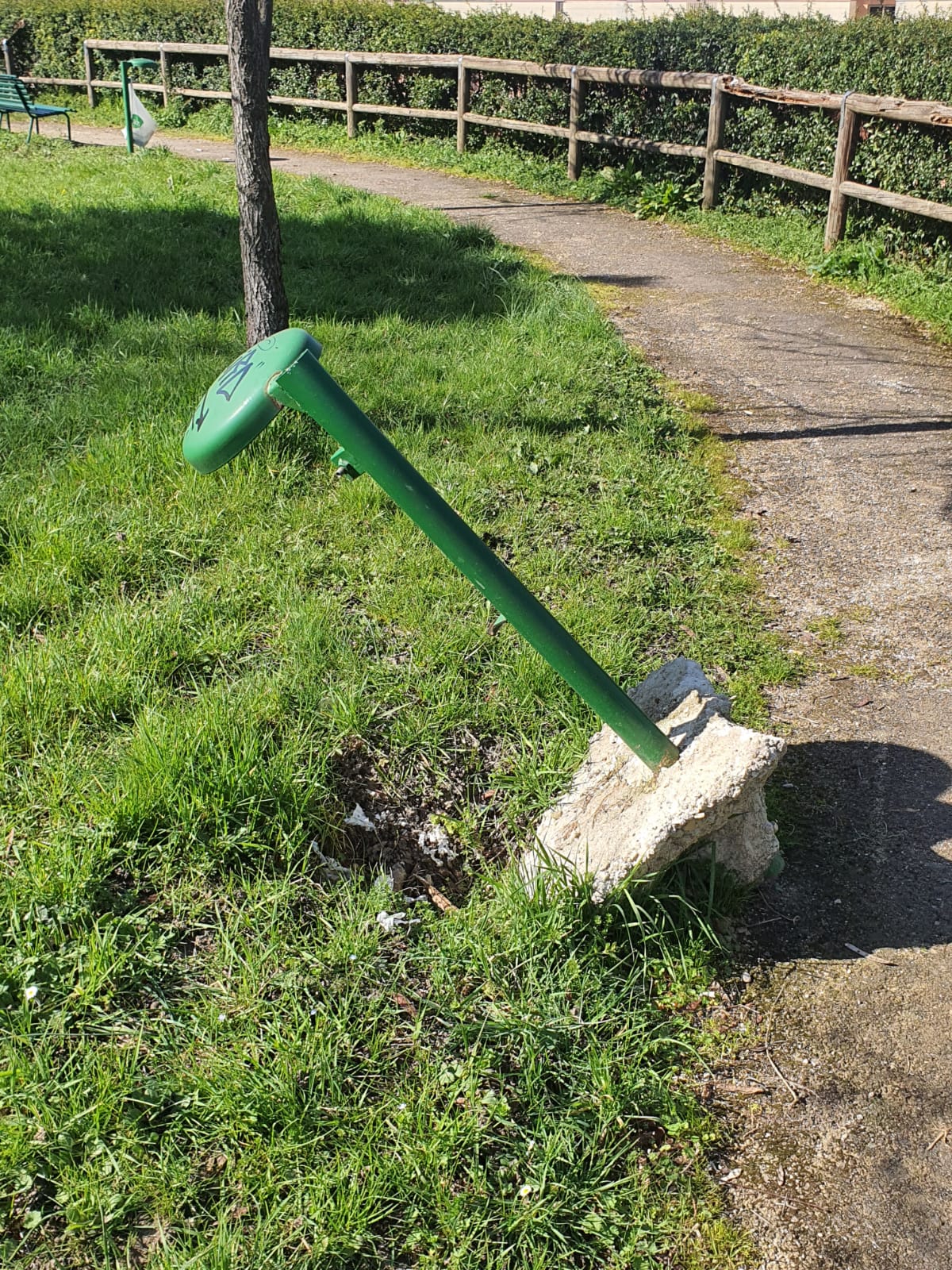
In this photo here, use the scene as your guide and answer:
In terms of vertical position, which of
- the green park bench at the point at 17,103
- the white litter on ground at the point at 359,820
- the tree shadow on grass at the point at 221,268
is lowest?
the white litter on ground at the point at 359,820

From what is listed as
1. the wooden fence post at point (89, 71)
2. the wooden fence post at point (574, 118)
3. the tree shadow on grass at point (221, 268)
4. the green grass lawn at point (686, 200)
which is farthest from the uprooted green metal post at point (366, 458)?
the wooden fence post at point (89, 71)

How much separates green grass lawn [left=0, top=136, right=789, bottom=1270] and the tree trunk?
0.42 meters

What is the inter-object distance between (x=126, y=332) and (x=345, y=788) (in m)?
4.09

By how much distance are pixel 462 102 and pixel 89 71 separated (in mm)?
9135

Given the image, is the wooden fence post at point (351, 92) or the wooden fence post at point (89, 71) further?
the wooden fence post at point (89, 71)

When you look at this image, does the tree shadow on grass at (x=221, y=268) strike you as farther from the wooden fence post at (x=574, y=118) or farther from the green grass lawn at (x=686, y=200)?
the wooden fence post at (x=574, y=118)

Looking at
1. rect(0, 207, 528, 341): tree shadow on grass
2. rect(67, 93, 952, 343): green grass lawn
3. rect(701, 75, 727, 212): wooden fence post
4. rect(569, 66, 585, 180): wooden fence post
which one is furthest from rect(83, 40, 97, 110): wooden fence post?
rect(701, 75, 727, 212): wooden fence post

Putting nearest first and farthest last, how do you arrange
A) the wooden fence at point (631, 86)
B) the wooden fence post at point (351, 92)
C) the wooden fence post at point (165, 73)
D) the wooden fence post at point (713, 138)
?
the wooden fence at point (631, 86) → the wooden fence post at point (713, 138) → the wooden fence post at point (351, 92) → the wooden fence post at point (165, 73)

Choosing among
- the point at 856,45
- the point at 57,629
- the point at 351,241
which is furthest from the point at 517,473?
the point at 856,45

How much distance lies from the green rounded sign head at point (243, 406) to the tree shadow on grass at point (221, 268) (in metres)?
4.43

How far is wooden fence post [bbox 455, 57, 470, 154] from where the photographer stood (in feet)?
48.8

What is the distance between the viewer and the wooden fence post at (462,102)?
1486 centimetres

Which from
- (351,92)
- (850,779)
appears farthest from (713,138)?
(850,779)

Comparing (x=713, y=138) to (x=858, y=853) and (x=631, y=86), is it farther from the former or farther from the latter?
(x=858, y=853)
